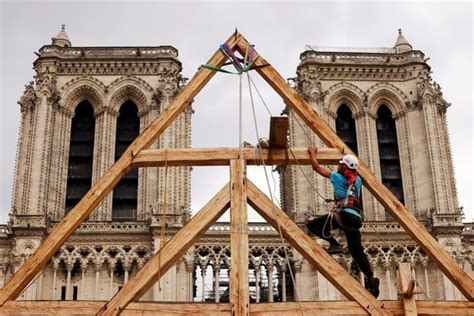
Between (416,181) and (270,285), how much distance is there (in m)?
Result: 8.88

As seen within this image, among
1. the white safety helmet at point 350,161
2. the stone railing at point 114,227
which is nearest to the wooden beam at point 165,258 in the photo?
the white safety helmet at point 350,161

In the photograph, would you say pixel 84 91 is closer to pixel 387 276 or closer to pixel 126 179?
pixel 126 179

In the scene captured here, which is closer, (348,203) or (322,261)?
(322,261)

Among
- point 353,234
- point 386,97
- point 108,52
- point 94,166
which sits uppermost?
point 108,52

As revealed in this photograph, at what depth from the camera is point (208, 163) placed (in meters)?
11.0

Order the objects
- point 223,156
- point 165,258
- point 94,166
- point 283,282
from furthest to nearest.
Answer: point 94,166 < point 283,282 < point 223,156 < point 165,258

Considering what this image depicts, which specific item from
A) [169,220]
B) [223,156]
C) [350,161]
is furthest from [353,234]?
[169,220]

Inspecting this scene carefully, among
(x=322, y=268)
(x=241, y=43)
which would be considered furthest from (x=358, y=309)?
(x=241, y=43)

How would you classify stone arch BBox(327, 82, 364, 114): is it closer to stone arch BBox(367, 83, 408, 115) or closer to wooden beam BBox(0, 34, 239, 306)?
stone arch BBox(367, 83, 408, 115)

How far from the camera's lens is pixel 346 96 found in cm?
3766

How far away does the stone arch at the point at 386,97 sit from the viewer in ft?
123

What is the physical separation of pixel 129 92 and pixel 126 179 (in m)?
4.40

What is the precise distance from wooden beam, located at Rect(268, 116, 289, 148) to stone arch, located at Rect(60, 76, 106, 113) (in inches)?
1047

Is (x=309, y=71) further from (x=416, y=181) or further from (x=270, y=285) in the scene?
(x=270, y=285)
